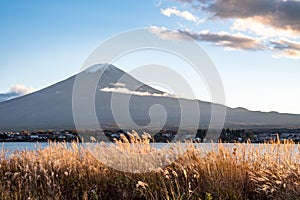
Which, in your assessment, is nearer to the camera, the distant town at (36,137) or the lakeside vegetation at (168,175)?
the lakeside vegetation at (168,175)

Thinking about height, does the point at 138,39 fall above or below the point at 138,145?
above

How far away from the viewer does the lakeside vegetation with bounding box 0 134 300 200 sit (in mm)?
8894

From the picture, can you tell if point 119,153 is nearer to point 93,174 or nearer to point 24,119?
point 93,174

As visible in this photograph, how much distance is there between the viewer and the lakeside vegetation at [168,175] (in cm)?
889

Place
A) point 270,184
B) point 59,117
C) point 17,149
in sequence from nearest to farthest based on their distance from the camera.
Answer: point 270,184
point 17,149
point 59,117

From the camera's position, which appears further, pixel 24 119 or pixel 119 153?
pixel 24 119

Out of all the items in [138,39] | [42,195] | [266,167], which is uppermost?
[138,39]

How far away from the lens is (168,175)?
966cm

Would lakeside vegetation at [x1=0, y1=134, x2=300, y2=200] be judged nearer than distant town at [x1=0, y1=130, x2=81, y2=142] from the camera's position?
Yes

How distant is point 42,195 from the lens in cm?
966

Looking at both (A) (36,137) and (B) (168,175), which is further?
(A) (36,137)

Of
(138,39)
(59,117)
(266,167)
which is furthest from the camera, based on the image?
(59,117)

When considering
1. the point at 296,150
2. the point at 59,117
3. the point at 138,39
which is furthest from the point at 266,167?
the point at 59,117

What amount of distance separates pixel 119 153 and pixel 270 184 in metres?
3.32
